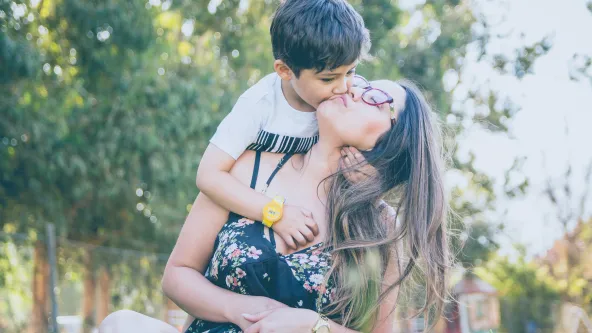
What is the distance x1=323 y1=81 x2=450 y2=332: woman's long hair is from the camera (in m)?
2.51

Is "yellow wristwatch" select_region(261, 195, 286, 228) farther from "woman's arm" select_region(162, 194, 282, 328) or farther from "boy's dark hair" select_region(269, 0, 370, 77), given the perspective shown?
"boy's dark hair" select_region(269, 0, 370, 77)

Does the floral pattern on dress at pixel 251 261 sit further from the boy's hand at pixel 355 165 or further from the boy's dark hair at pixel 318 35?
the boy's dark hair at pixel 318 35

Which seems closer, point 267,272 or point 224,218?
point 267,272

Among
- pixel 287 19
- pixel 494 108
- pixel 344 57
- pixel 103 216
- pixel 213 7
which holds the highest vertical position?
→ pixel 287 19

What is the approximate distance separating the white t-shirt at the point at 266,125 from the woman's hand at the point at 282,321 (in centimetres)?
58

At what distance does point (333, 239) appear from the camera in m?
2.56

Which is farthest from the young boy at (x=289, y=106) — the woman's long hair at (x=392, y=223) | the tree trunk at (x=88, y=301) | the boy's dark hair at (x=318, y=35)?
the tree trunk at (x=88, y=301)

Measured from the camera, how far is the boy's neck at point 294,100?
276cm

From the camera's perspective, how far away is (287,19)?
103 inches

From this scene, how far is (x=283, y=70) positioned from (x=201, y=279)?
2.63 feet

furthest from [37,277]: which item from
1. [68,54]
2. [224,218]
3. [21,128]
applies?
[224,218]

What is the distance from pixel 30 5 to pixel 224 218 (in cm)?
939

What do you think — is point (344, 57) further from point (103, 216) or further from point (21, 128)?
point (103, 216)

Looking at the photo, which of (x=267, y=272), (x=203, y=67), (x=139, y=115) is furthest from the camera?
(x=203, y=67)
